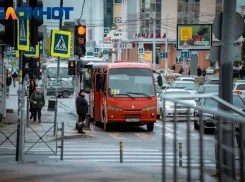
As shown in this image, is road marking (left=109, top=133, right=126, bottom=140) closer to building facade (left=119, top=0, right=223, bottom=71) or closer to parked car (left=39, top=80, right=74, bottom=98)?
parked car (left=39, top=80, right=74, bottom=98)

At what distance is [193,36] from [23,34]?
2508 inches

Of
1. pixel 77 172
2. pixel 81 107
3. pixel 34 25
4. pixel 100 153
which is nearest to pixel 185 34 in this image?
pixel 81 107

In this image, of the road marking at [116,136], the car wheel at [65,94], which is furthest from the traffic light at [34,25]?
the car wheel at [65,94]

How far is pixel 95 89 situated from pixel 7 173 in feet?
60.3

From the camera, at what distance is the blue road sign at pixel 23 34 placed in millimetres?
17000

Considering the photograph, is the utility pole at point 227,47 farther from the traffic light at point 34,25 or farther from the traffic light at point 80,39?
the traffic light at point 80,39

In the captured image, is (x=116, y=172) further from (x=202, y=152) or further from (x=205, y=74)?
Result: (x=205, y=74)

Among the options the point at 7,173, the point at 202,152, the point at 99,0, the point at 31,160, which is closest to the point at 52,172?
the point at 7,173

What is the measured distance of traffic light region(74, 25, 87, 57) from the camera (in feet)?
93.6

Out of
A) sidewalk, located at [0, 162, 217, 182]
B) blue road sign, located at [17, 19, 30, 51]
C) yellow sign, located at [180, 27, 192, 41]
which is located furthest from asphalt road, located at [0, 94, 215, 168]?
yellow sign, located at [180, 27, 192, 41]

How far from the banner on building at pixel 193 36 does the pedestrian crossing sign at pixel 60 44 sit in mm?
54258

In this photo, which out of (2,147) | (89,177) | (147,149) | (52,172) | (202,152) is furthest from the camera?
(147,149)

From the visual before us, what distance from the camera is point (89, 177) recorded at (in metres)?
14.5

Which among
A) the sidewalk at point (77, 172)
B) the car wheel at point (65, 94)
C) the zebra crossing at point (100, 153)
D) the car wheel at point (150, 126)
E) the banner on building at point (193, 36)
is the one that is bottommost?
the car wheel at point (65, 94)
